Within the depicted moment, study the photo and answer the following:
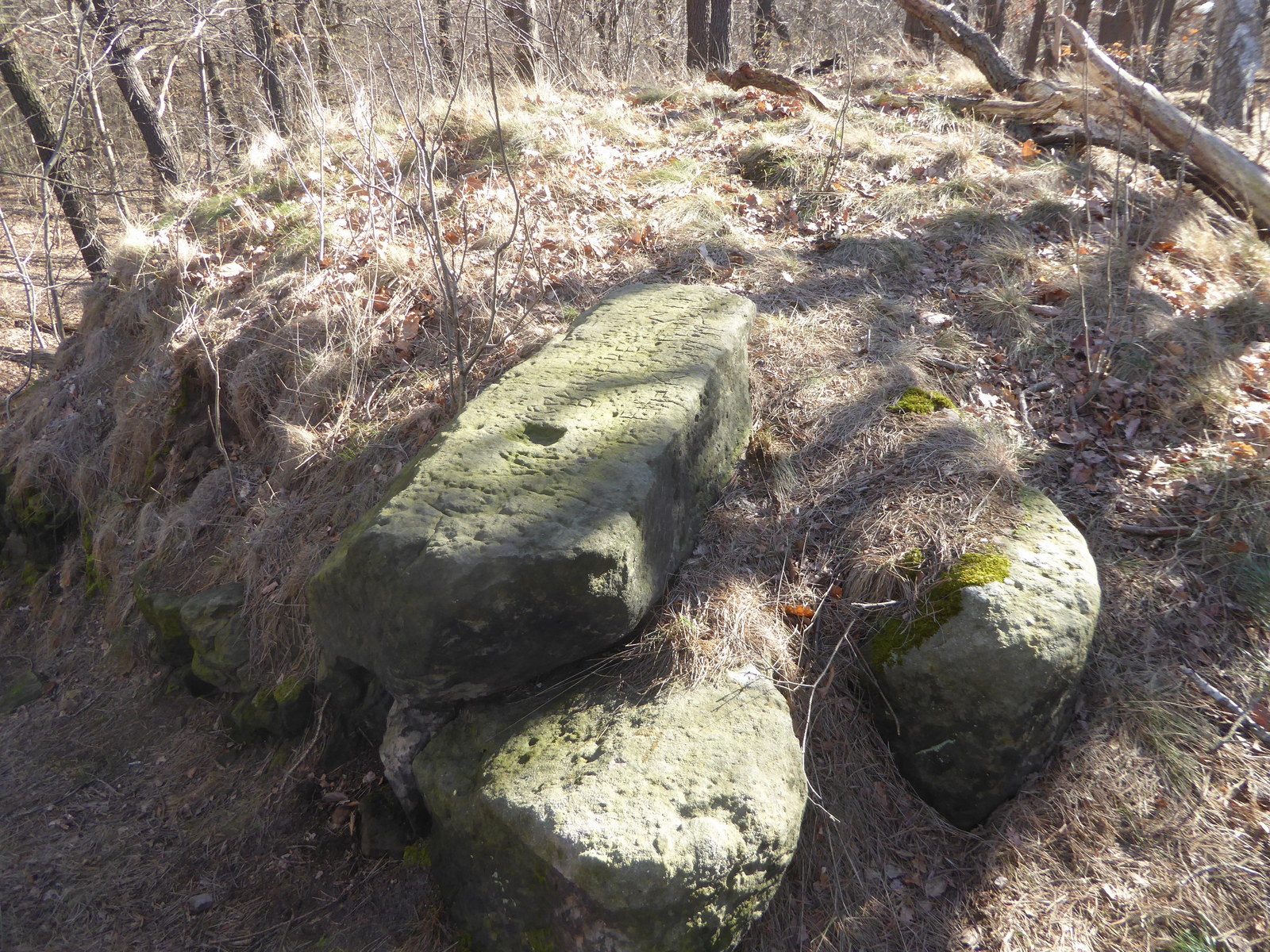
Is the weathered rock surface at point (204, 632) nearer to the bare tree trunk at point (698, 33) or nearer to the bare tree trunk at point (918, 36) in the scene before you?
the bare tree trunk at point (698, 33)

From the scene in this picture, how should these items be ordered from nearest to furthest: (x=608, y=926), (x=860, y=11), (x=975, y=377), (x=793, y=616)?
(x=608, y=926), (x=793, y=616), (x=975, y=377), (x=860, y=11)

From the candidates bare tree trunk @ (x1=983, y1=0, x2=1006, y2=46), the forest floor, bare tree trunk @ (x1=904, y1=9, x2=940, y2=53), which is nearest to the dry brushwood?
the forest floor

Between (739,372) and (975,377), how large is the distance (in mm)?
1426

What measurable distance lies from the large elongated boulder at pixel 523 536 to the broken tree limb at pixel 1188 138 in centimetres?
401

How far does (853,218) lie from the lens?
5.40 meters

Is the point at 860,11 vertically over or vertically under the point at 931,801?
over

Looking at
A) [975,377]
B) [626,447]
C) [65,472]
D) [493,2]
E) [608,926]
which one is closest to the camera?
[608,926]

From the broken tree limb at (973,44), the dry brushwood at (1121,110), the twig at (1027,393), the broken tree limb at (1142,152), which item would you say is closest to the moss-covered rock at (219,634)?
the twig at (1027,393)

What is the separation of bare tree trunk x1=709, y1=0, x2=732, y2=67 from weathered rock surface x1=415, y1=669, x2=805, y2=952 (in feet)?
29.0

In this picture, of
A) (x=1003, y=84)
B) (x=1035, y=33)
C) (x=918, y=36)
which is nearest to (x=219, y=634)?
(x=1003, y=84)

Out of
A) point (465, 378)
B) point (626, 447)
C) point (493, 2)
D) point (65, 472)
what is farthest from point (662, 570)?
point (493, 2)

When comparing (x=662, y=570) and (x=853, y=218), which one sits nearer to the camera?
(x=662, y=570)

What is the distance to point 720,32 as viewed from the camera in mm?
9328

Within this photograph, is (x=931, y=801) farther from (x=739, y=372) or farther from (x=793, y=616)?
(x=739, y=372)
